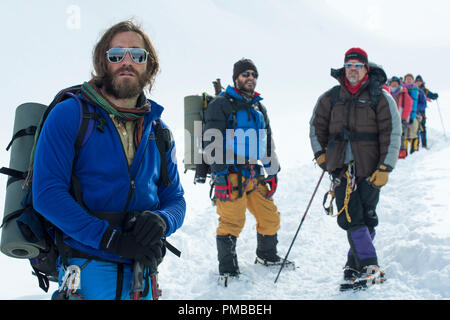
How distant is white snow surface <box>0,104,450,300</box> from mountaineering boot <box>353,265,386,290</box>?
0.07 metres

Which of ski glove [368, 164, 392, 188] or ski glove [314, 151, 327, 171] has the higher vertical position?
ski glove [314, 151, 327, 171]

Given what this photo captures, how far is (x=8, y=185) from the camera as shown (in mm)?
2102

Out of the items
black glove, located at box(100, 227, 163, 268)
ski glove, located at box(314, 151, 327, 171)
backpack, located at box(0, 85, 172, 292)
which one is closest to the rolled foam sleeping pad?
backpack, located at box(0, 85, 172, 292)

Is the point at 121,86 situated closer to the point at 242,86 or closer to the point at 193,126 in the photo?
the point at 242,86

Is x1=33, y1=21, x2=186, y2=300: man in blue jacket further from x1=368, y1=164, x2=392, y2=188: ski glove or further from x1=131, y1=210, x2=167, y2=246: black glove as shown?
x1=368, y1=164, x2=392, y2=188: ski glove

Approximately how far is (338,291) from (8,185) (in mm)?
3432

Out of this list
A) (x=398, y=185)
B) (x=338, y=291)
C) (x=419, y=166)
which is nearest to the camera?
(x=338, y=291)

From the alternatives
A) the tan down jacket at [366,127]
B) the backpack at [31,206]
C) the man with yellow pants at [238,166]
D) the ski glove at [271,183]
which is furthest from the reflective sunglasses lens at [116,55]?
the ski glove at [271,183]

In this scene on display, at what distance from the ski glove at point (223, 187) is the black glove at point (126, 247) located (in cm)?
265

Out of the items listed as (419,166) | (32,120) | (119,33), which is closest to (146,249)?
(32,120)

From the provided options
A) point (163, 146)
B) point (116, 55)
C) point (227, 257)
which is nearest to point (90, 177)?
point (163, 146)

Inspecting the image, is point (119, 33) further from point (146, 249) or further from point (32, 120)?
point (146, 249)

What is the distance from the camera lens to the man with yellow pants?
467 cm

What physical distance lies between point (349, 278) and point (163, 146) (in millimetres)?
3003
